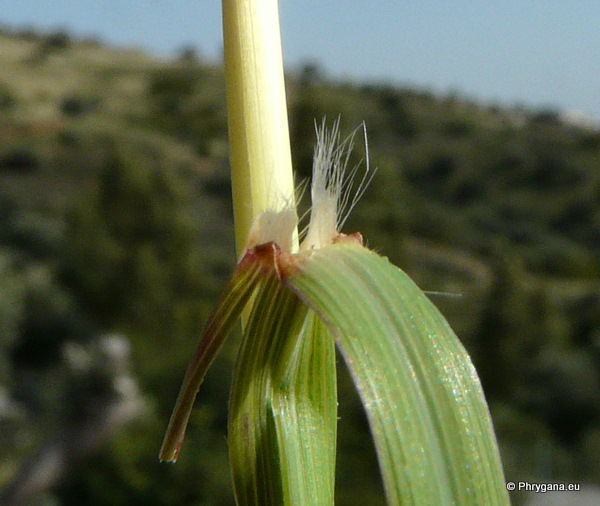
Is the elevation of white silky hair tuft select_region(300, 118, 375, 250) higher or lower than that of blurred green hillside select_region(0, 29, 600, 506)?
lower

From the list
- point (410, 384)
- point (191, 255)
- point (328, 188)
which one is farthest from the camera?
point (191, 255)

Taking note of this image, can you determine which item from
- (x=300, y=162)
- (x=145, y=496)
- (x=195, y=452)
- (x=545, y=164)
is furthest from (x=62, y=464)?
(x=545, y=164)

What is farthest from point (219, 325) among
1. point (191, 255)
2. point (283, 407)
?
point (191, 255)

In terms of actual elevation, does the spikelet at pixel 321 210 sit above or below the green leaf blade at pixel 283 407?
above

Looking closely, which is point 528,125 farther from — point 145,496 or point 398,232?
point 145,496

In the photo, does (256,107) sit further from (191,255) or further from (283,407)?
(191,255)

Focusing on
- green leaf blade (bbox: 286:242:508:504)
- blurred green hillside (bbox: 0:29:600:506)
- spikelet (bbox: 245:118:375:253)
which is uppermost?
blurred green hillside (bbox: 0:29:600:506)
